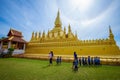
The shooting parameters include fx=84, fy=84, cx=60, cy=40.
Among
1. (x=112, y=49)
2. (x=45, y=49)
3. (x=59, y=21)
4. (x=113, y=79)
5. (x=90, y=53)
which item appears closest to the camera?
(x=113, y=79)

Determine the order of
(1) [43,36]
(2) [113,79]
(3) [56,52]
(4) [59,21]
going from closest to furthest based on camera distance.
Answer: (2) [113,79]
(3) [56,52]
(1) [43,36]
(4) [59,21]

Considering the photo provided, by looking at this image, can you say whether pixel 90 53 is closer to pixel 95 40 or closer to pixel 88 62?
pixel 95 40

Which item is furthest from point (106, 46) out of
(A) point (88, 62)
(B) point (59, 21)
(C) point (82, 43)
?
(B) point (59, 21)

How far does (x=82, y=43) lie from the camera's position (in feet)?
70.6

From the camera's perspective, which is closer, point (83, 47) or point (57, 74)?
point (57, 74)

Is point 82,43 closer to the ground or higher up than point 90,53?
higher up

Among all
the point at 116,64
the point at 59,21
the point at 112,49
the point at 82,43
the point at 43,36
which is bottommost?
the point at 116,64

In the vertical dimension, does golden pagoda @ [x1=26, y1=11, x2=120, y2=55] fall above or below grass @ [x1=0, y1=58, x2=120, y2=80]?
above

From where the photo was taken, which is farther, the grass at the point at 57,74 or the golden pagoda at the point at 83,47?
the golden pagoda at the point at 83,47

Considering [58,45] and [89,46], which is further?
[58,45]

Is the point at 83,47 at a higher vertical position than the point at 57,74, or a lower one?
higher

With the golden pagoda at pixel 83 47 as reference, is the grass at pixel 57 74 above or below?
below

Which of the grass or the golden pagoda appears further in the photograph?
the golden pagoda

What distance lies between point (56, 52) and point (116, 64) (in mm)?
15879
